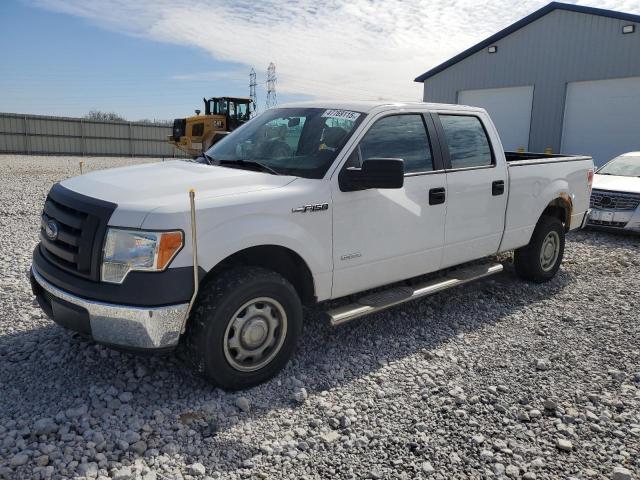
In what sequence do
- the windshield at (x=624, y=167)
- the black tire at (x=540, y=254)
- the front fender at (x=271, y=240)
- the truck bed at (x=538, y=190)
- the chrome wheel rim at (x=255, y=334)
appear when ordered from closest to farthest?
the front fender at (x=271, y=240)
the chrome wheel rim at (x=255, y=334)
the truck bed at (x=538, y=190)
the black tire at (x=540, y=254)
the windshield at (x=624, y=167)

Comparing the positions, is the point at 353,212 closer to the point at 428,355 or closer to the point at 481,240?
the point at 428,355

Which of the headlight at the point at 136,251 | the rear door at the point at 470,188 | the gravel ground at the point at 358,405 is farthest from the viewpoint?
the rear door at the point at 470,188

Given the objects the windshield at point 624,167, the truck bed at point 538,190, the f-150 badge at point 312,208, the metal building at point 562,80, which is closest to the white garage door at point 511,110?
the metal building at point 562,80

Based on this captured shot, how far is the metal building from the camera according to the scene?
1697 cm

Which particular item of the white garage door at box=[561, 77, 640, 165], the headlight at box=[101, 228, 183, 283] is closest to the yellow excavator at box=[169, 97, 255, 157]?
the white garage door at box=[561, 77, 640, 165]

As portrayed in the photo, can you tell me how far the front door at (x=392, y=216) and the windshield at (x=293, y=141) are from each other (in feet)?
0.62

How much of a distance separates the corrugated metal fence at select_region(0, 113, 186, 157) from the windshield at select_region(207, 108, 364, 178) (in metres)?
30.0

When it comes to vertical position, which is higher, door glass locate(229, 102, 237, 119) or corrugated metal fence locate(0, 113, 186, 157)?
door glass locate(229, 102, 237, 119)

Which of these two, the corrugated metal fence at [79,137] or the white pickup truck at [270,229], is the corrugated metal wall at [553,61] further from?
the corrugated metal fence at [79,137]

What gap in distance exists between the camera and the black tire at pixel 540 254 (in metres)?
6.11

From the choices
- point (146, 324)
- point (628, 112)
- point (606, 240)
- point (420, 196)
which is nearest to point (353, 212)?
point (420, 196)

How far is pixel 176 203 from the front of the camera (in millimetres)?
3244

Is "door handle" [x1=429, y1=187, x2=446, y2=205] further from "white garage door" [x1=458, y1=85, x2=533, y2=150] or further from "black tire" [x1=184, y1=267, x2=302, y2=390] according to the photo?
"white garage door" [x1=458, y1=85, x2=533, y2=150]

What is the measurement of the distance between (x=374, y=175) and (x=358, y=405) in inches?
62.5
